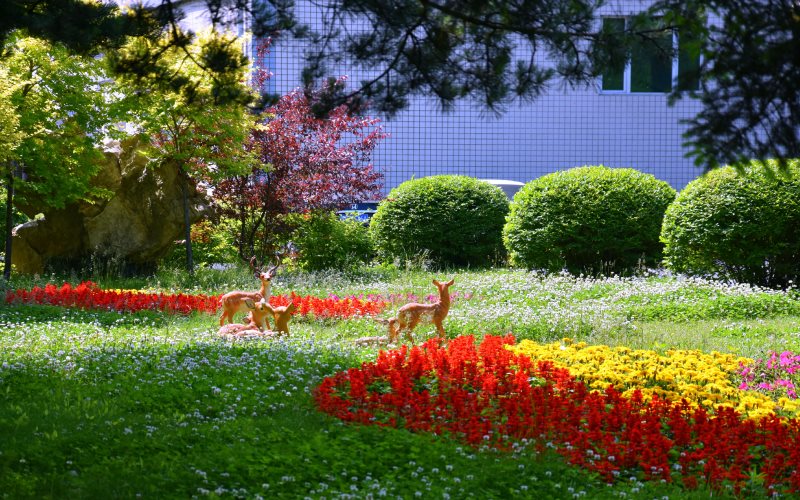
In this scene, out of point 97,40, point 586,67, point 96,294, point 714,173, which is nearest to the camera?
point 586,67

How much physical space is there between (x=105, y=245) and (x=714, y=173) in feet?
33.1

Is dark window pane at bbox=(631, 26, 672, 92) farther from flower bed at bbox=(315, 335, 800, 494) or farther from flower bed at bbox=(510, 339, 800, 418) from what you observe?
flower bed at bbox=(510, 339, 800, 418)

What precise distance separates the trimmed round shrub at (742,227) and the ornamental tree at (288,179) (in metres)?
6.73

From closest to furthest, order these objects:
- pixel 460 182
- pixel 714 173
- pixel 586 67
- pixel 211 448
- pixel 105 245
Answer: pixel 211 448, pixel 586 67, pixel 714 173, pixel 105 245, pixel 460 182

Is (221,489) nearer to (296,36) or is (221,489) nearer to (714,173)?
(296,36)

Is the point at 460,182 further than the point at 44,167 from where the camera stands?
Yes

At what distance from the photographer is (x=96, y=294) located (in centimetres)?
952

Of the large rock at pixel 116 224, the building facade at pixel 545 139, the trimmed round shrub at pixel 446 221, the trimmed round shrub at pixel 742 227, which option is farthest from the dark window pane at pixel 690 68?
the building facade at pixel 545 139

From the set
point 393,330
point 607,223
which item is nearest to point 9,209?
point 393,330

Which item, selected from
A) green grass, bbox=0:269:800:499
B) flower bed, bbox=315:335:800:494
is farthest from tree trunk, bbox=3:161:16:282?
flower bed, bbox=315:335:800:494

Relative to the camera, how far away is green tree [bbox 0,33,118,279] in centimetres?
1136

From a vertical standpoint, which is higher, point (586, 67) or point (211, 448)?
point (586, 67)

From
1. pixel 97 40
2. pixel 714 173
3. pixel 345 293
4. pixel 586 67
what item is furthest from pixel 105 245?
pixel 586 67

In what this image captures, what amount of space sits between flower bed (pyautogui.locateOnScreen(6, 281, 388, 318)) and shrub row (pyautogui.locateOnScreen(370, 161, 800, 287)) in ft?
13.3
